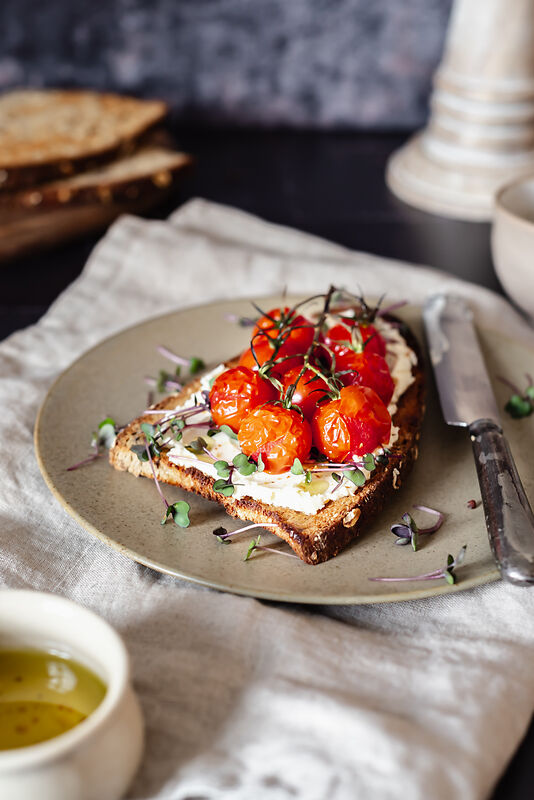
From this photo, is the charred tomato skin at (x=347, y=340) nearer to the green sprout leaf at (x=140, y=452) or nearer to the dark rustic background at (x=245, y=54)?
the green sprout leaf at (x=140, y=452)

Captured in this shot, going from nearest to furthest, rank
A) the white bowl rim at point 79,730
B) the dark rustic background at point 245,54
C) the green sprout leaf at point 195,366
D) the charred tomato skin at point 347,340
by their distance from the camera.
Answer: the white bowl rim at point 79,730
the charred tomato skin at point 347,340
the green sprout leaf at point 195,366
the dark rustic background at point 245,54

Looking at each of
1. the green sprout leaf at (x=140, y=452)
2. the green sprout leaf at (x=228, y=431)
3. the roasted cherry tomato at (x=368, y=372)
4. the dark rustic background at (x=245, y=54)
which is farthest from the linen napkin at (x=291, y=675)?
the dark rustic background at (x=245, y=54)

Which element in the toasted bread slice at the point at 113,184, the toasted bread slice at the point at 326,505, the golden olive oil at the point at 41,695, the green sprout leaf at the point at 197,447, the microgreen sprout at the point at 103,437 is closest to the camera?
the golden olive oil at the point at 41,695

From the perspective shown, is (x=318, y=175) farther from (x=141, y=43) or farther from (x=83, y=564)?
(x=83, y=564)

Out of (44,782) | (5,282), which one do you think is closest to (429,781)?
(44,782)

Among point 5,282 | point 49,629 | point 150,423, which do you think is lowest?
point 5,282

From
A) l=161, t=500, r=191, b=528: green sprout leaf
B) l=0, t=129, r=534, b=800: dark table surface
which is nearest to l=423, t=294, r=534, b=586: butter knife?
l=161, t=500, r=191, b=528: green sprout leaf
